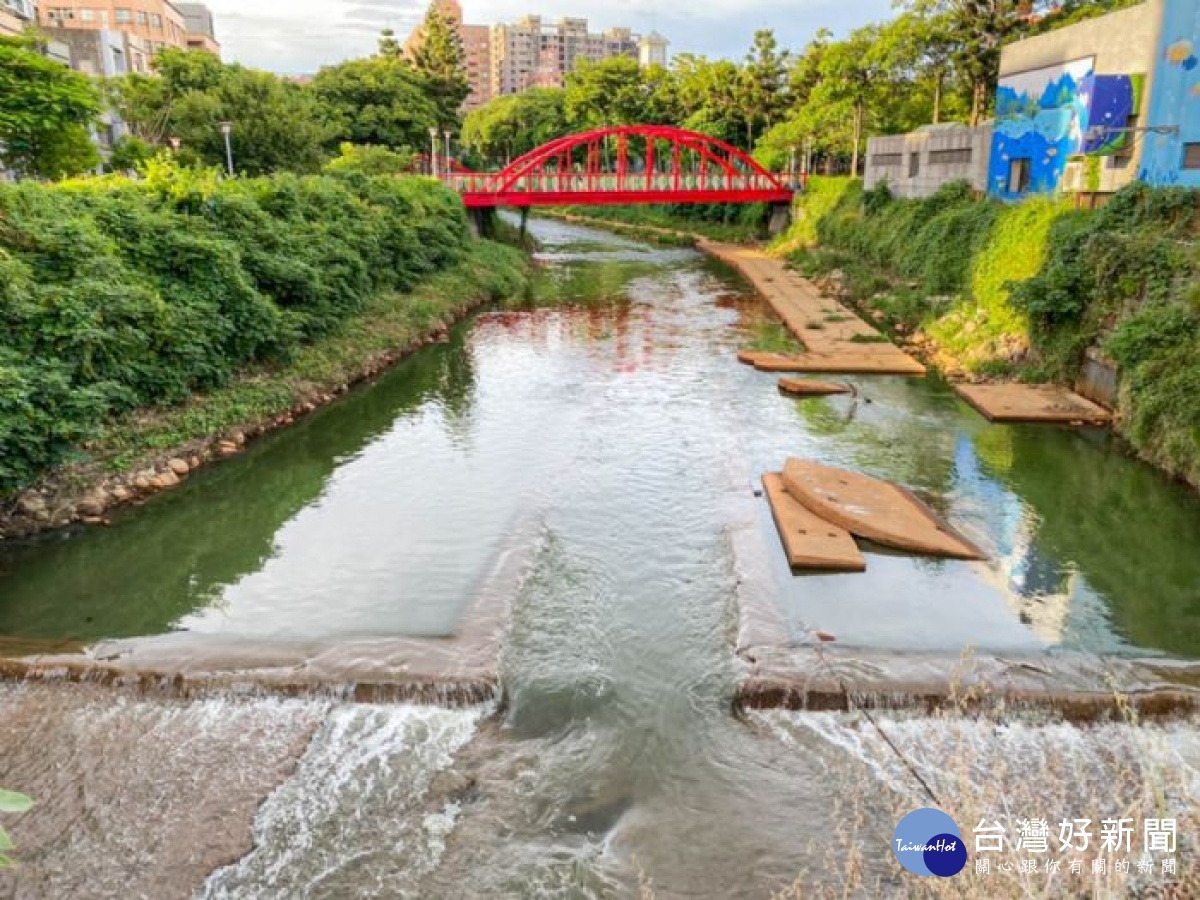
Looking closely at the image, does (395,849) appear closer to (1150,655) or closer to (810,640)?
(810,640)

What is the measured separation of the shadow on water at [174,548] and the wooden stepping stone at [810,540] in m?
5.93

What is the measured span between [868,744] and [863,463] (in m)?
6.66

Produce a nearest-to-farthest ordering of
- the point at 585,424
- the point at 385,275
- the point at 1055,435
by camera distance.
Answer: the point at 1055,435, the point at 585,424, the point at 385,275

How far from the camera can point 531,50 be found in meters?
148

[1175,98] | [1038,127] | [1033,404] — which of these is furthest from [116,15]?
[1033,404]

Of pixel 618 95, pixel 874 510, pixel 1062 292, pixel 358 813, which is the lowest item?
pixel 358 813

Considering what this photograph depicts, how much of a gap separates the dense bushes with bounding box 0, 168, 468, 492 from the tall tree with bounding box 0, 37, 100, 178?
475 centimetres

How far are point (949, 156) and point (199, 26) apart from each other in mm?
67747

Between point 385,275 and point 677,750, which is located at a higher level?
point 385,275

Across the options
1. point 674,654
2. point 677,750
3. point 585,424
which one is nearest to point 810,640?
point 674,654

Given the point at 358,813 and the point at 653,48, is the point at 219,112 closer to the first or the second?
the point at 358,813

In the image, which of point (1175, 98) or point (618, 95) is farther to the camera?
point (618, 95)

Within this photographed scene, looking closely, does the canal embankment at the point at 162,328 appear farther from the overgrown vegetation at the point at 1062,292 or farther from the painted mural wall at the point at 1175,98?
the painted mural wall at the point at 1175,98

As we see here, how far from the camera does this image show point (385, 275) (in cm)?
2145
